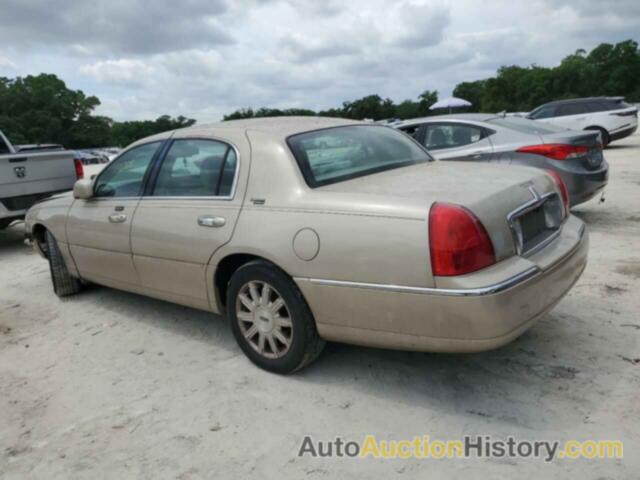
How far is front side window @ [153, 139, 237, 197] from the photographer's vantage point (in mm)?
3602

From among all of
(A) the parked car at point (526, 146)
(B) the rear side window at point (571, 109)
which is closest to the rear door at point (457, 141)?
(A) the parked car at point (526, 146)

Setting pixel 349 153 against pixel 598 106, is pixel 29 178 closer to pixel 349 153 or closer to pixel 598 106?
pixel 349 153

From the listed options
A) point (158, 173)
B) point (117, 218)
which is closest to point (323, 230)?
point (158, 173)

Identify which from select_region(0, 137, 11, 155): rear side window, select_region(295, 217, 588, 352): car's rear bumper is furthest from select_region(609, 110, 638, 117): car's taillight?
select_region(0, 137, 11, 155): rear side window

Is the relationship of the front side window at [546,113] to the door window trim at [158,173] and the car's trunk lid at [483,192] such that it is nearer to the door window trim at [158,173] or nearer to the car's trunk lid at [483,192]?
the car's trunk lid at [483,192]

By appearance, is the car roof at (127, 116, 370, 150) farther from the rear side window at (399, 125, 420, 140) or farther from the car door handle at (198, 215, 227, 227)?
the rear side window at (399, 125, 420, 140)

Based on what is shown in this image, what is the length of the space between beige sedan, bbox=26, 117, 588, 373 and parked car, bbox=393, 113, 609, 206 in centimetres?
258

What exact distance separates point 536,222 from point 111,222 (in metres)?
3.09

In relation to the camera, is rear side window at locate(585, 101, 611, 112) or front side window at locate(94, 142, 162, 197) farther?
rear side window at locate(585, 101, 611, 112)

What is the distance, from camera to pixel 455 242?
8.51 feet

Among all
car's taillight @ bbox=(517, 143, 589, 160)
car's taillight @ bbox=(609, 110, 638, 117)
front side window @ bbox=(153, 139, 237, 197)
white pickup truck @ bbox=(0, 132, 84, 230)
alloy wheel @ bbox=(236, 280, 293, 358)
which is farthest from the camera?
car's taillight @ bbox=(609, 110, 638, 117)

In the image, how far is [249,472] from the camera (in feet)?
8.25

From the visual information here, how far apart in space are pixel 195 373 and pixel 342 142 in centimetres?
180

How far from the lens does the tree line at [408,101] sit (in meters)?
79.5
